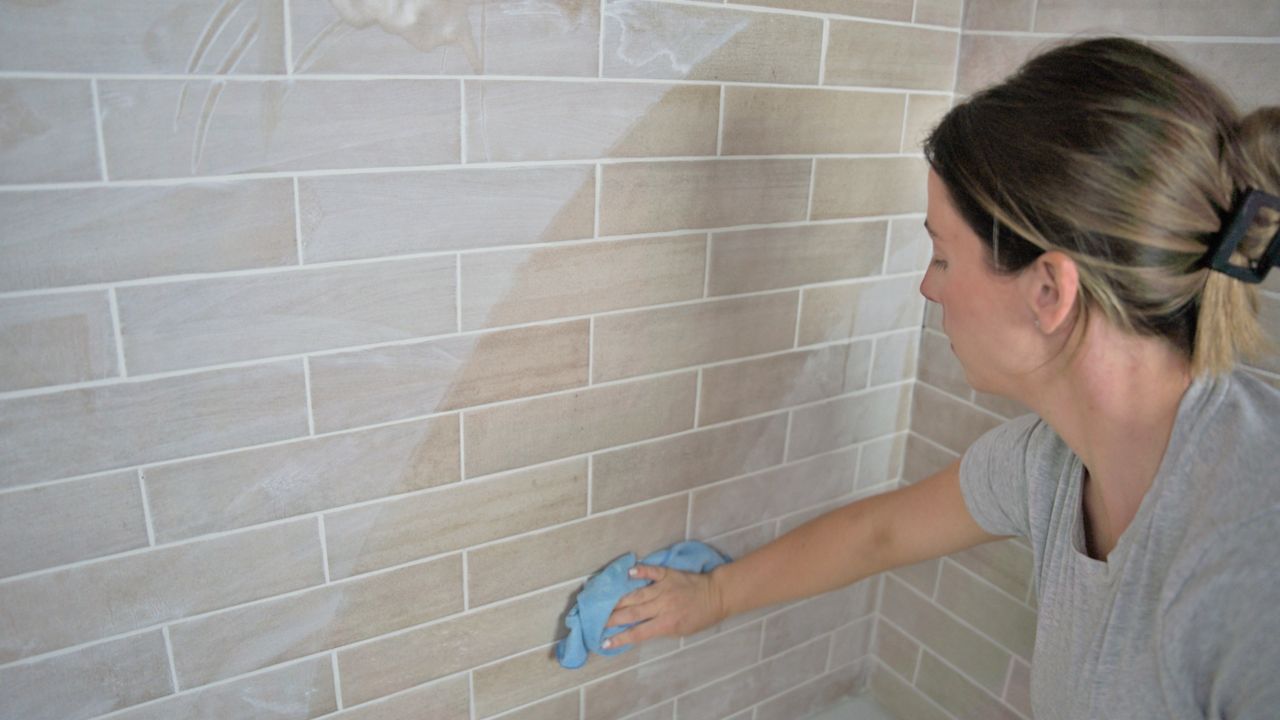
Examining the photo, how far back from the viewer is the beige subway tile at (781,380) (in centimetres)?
129

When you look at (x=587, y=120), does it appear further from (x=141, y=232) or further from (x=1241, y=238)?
(x=1241, y=238)

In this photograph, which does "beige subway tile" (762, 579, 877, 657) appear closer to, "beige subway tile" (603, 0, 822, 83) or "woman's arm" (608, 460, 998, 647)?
"woman's arm" (608, 460, 998, 647)

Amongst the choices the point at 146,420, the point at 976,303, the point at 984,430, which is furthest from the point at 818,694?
the point at 146,420

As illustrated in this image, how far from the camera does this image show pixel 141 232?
83 cm

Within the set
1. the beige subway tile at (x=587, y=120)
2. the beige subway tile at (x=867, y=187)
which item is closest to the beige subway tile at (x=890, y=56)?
the beige subway tile at (x=867, y=187)

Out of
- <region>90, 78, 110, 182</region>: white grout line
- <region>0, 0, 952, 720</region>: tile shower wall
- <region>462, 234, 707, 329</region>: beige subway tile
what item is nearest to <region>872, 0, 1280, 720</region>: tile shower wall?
<region>0, 0, 952, 720</region>: tile shower wall

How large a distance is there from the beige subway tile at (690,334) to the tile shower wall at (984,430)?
362 mm

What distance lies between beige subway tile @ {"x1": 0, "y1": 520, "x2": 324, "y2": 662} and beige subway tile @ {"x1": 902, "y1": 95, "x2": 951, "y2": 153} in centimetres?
102

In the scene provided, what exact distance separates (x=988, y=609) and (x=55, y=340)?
4.53 feet

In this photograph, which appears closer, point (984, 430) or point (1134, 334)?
point (1134, 334)

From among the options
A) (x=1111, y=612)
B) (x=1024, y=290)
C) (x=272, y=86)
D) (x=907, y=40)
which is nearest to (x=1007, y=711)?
(x=1111, y=612)

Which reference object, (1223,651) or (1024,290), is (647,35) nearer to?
(1024,290)

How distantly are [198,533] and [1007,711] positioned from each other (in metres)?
1.27

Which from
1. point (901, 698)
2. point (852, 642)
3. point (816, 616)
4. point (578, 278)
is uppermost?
point (578, 278)
